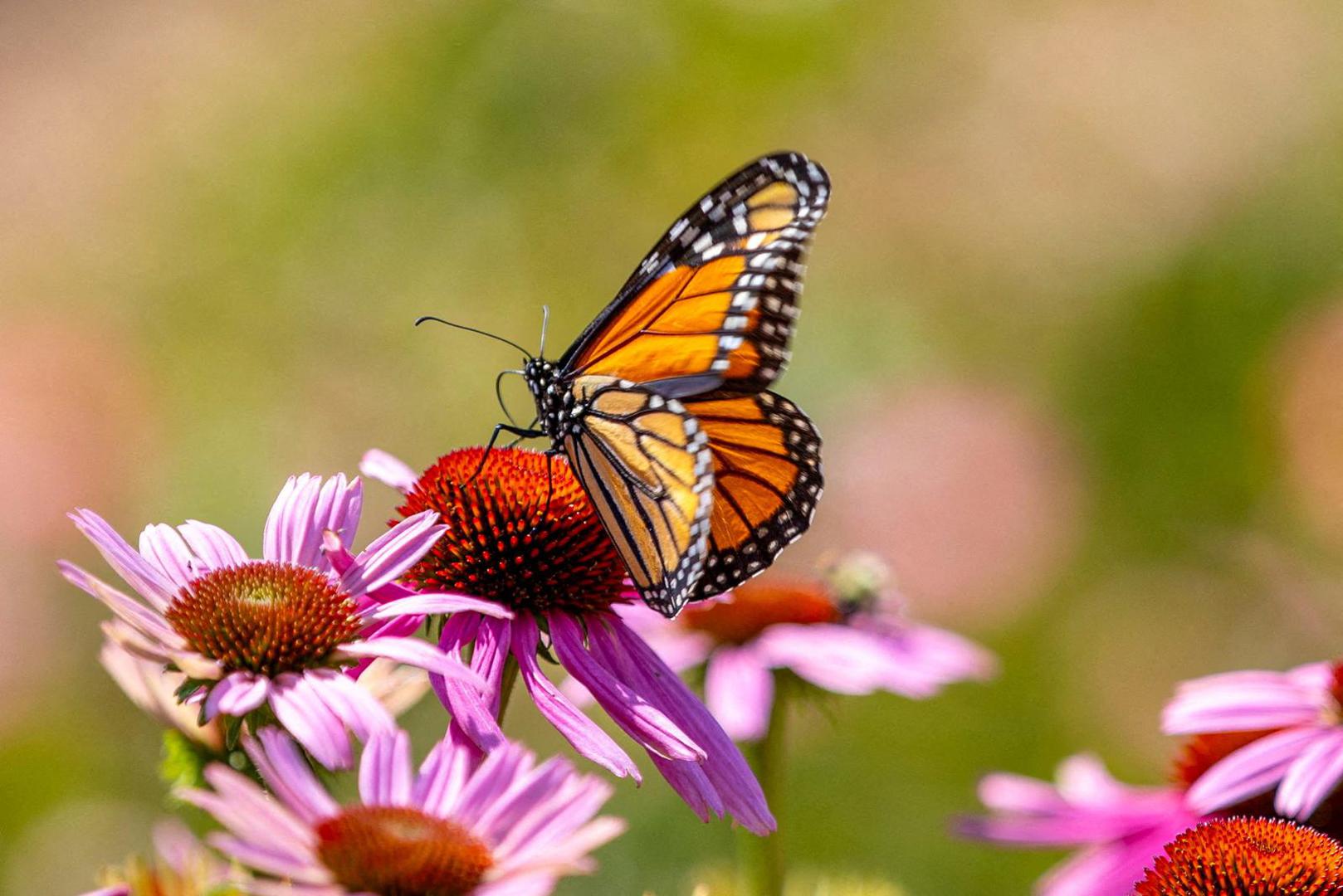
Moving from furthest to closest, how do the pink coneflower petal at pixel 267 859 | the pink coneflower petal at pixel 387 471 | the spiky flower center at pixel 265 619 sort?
the pink coneflower petal at pixel 387 471 < the spiky flower center at pixel 265 619 < the pink coneflower petal at pixel 267 859

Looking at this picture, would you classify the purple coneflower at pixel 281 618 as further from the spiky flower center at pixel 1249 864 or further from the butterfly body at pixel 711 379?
the spiky flower center at pixel 1249 864

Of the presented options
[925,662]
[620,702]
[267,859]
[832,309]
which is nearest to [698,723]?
[620,702]

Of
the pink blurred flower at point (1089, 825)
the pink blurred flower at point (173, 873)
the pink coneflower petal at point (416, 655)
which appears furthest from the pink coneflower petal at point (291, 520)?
the pink blurred flower at point (1089, 825)

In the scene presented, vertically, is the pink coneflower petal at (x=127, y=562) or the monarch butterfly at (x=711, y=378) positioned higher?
the monarch butterfly at (x=711, y=378)

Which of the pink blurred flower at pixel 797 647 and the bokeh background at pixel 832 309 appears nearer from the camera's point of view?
the pink blurred flower at pixel 797 647

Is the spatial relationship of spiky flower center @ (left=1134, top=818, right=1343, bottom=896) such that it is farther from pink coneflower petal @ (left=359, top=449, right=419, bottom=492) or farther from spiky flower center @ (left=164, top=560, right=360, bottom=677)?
pink coneflower petal @ (left=359, top=449, right=419, bottom=492)

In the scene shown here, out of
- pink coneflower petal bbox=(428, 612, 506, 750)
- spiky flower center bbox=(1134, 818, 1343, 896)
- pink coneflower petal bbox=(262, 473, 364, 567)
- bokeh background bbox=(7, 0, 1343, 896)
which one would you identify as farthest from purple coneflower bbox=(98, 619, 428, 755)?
bokeh background bbox=(7, 0, 1343, 896)
